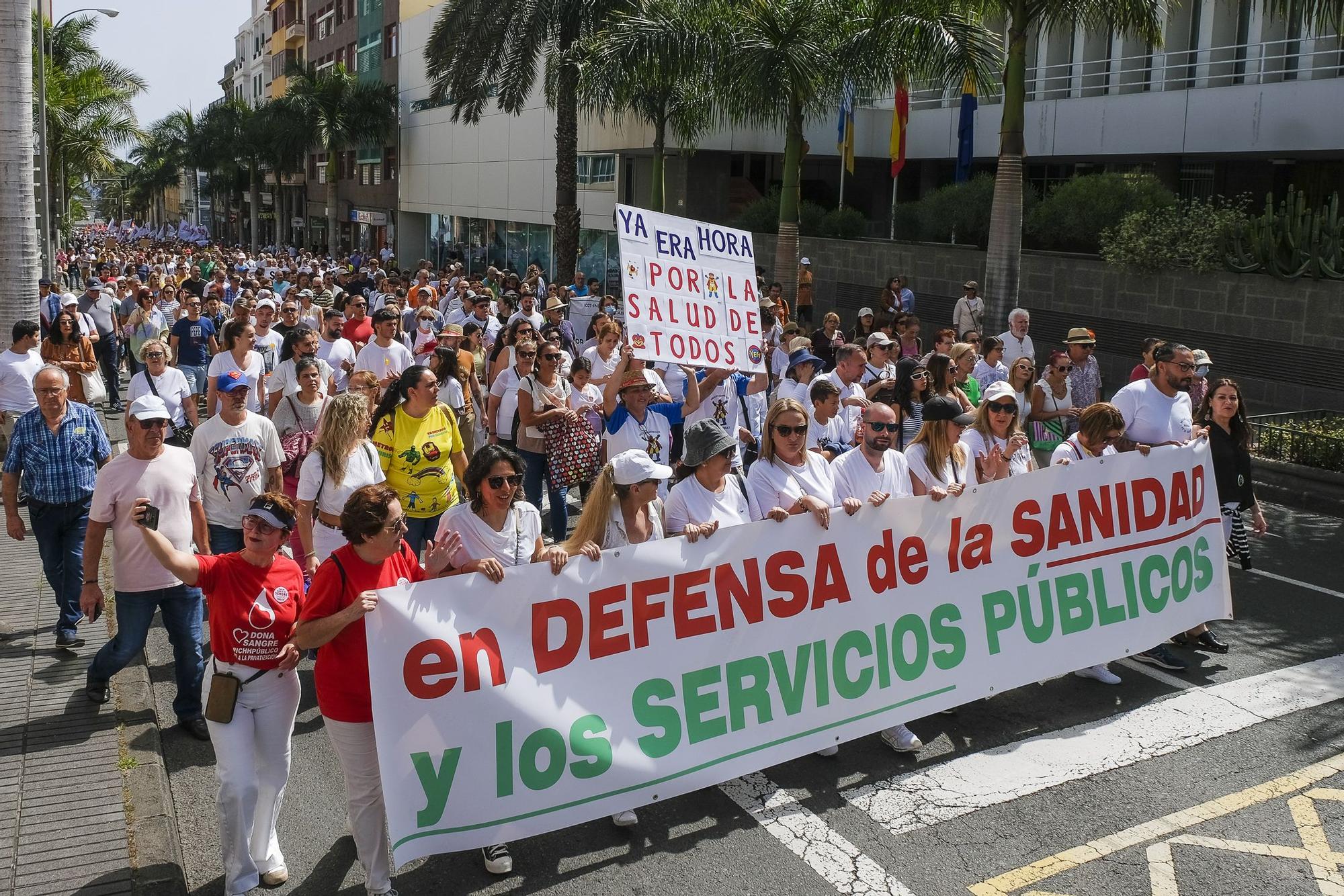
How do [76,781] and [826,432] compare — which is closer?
[76,781]

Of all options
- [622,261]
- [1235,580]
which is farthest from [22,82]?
[1235,580]

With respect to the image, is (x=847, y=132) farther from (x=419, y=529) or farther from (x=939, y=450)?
(x=419, y=529)

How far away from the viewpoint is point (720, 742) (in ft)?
18.0

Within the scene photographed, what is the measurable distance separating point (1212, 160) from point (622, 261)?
72.8ft

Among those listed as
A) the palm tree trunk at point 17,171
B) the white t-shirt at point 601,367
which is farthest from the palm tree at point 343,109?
the white t-shirt at point 601,367

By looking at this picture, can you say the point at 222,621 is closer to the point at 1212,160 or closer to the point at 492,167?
the point at 1212,160

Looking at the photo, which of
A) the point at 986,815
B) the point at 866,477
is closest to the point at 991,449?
the point at 866,477

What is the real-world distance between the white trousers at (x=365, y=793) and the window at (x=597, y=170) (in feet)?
106

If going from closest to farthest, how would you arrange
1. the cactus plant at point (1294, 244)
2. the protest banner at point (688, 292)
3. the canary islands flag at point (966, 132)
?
1. the protest banner at point (688, 292)
2. the cactus plant at point (1294, 244)
3. the canary islands flag at point (966, 132)

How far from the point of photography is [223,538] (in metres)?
6.92

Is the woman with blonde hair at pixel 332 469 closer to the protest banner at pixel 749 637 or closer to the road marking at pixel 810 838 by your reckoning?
the protest banner at pixel 749 637

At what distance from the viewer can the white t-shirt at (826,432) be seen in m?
8.53

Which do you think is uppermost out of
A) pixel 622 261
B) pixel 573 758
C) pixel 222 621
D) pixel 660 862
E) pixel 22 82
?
pixel 22 82

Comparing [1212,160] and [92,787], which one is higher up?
[1212,160]
